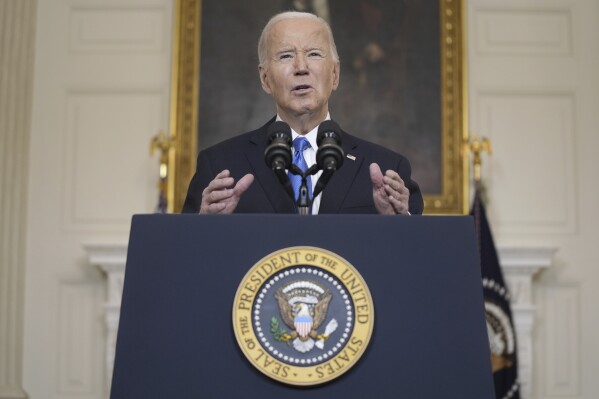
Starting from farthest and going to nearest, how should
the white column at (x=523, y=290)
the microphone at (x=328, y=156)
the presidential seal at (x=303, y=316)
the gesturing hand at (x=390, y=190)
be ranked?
the white column at (x=523, y=290) < the gesturing hand at (x=390, y=190) < the microphone at (x=328, y=156) < the presidential seal at (x=303, y=316)

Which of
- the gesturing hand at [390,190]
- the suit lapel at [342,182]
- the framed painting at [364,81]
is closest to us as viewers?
the gesturing hand at [390,190]

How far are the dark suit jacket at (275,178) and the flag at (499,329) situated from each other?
3096 mm

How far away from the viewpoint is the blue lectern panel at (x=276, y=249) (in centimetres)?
181

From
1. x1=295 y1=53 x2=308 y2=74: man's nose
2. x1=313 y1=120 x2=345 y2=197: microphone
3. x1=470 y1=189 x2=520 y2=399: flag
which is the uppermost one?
x1=295 y1=53 x2=308 y2=74: man's nose

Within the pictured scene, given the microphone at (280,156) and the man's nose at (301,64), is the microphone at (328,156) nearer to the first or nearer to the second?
the microphone at (280,156)

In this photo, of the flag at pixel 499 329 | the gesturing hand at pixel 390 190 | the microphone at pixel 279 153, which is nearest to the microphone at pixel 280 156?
the microphone at pixel 279 153

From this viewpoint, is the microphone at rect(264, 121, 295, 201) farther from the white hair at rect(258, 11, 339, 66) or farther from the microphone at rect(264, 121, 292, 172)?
the white hair at rect(258, 11, 339, 66)

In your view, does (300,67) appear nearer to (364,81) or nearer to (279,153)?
(279,153)

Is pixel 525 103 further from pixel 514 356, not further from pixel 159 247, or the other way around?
pixel 159 247

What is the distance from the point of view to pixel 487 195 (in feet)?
20.7

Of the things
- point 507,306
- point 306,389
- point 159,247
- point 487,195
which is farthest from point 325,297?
point 487,195

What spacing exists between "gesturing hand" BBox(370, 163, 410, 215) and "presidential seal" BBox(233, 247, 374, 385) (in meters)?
0.44

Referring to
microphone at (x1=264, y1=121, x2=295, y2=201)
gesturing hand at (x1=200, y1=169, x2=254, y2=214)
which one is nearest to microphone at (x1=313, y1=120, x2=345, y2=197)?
microphone at (x1=264, y1=121, x2=295, y2=201)

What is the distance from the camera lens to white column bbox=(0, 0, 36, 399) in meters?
A: 6.14
